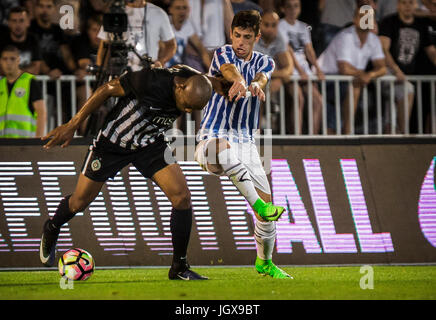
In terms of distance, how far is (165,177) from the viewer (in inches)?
278

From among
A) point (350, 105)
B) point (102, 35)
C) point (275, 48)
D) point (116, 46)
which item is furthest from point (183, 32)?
point (350, 105)

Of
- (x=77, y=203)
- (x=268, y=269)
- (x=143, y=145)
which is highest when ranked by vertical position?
(x=143, y=145)

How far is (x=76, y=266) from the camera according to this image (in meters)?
6.89

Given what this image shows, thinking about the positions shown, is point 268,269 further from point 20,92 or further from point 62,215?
point 20,92

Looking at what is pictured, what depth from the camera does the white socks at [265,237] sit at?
293 inches

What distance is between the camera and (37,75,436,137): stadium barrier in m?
9.89

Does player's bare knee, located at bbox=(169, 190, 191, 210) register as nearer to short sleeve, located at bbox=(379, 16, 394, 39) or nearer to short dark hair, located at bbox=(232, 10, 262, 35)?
short dark hair, located at bbox=(232, 10, 262, 35)

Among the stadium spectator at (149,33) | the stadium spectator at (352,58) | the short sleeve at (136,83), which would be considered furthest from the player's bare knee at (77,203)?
the stadium spectator at (352,58)

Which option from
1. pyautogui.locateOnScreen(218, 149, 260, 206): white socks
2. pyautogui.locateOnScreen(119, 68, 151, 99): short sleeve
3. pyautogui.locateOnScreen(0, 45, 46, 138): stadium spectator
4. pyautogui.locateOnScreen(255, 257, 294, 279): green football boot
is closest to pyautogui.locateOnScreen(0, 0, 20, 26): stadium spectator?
pyautogui.locateOnScreen(0, 45, 46, 138): stadium spectator

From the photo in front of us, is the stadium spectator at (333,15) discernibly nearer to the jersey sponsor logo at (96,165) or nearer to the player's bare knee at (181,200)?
the player's bare knee at (181,200)

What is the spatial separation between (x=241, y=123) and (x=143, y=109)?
1017 millimetres

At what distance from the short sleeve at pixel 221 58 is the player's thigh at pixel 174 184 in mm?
986
